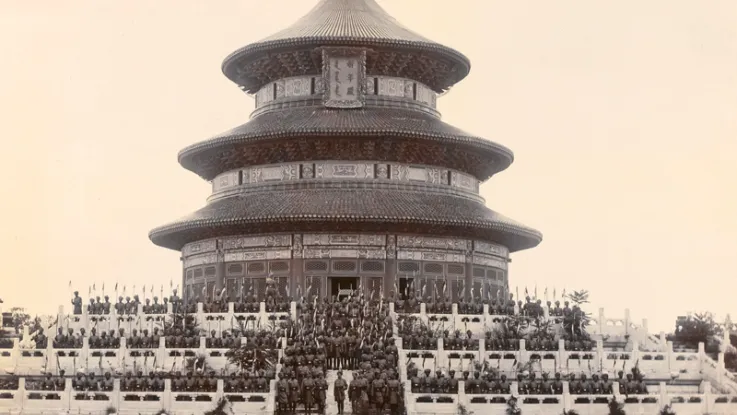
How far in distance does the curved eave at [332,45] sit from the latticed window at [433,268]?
10.1 metres

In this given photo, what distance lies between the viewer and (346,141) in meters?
58.2

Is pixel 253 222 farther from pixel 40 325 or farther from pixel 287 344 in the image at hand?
pixel 287 344

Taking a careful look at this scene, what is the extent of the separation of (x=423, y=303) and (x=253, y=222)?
36.4ft

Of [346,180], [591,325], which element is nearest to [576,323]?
[591,325]

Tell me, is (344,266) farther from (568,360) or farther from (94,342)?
(568,360)

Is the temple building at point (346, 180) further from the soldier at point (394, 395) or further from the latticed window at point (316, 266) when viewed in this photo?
the soldier at point (394, 395)

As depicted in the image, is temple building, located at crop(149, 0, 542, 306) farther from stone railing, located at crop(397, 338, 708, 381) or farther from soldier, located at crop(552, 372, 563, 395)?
soldier, located at crop(552, 372, 563, 395)

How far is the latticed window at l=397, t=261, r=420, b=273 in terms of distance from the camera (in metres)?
56.8

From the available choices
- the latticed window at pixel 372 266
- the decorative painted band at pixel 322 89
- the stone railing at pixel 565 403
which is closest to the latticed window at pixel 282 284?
the latticed window at pixel 372 266

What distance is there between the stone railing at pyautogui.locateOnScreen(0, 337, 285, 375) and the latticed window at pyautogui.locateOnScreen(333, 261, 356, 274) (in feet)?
39.9

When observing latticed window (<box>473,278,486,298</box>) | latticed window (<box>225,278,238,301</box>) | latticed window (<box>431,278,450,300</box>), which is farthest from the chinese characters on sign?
latticed window (<box>473,278,486,298</box>)

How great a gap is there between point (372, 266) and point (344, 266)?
47.1 inches

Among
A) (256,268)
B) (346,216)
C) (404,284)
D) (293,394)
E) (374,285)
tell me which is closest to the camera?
(293,394)

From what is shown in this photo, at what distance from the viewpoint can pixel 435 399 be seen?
129 ft
